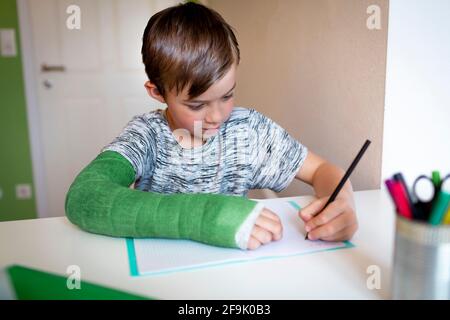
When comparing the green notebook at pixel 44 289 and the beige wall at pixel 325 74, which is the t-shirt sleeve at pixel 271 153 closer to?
the beige wall at pixel 325 74

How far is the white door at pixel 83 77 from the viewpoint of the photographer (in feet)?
7.09

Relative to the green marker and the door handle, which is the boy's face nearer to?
the green marker

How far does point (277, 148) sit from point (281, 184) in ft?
0.26

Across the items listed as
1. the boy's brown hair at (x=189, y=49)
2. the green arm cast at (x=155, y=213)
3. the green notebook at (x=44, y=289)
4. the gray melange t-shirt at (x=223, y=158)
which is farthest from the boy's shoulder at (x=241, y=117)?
the green notebook at (x=44, y=289)

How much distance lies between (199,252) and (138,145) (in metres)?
0.33

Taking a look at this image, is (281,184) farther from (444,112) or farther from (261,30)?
(261,30)

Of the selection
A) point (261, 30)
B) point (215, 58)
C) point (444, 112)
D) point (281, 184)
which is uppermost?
point (261, 30)

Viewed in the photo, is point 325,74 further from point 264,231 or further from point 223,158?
point 264,231

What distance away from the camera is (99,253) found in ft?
1.81

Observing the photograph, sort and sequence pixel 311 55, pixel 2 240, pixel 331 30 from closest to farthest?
pixel 2 240 → pixel 331 30 → pixel 311 55

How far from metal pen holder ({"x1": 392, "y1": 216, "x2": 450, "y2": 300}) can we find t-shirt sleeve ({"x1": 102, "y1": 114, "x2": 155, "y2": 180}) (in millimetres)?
513

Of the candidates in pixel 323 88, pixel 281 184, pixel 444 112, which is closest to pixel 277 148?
pixel 281 184

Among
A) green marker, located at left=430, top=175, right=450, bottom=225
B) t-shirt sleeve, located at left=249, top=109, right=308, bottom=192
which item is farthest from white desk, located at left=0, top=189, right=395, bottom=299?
t-shirt sleeve, located at left=249, top=109, right=308, bottom=192

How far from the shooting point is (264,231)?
0.55m
